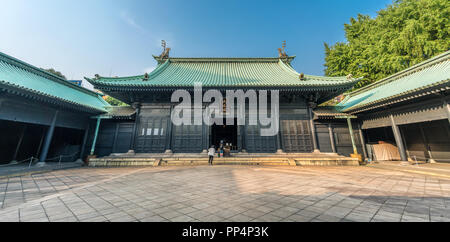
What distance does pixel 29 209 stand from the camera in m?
2.95

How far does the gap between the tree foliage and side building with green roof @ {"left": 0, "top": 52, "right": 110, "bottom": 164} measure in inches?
969

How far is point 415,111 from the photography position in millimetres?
8133

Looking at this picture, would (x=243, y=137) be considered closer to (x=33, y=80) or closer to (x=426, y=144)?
(x=426, y=144)

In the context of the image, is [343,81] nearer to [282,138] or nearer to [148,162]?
[282,138]

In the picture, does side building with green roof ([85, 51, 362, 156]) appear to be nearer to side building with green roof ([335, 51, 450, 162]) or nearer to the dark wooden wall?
the dark wooden wall

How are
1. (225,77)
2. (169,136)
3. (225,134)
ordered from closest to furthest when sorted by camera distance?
(169,136)
(225,77)
(225,134)

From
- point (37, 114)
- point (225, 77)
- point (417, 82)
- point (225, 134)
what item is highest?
point (225, 77)

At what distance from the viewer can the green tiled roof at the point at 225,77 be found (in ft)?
32.8

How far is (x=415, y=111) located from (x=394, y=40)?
34.7 ft

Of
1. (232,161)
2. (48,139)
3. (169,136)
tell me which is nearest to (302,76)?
(232,161)

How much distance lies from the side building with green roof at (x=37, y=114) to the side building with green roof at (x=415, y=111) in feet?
61.9

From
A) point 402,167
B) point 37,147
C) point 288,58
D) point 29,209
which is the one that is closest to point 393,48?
point 288,58
